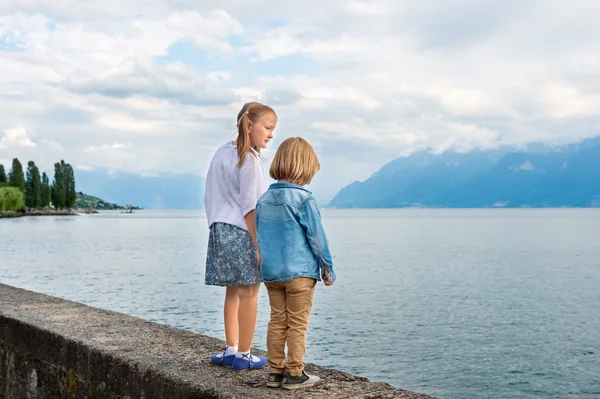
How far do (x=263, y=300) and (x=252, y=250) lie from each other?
22788mm

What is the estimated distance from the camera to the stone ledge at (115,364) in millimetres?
3561

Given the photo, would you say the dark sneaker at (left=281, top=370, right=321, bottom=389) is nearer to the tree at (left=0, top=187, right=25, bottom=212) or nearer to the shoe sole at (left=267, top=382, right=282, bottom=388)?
the shoe sole at (left=267, top=382, right=282, bottom=388)

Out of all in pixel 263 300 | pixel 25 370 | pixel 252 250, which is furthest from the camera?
pixel 263 300

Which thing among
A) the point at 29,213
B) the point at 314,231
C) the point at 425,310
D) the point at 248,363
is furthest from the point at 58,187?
the point at 314,231

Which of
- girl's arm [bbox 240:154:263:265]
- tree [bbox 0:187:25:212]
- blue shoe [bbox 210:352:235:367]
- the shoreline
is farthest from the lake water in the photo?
the shoreline

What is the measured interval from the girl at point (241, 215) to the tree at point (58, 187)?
160078mm

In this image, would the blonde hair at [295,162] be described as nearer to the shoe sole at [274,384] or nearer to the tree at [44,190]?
the shoe sole at [274,384]

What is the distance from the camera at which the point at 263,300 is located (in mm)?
26328

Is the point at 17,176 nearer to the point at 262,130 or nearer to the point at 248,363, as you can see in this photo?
the point at 248,363

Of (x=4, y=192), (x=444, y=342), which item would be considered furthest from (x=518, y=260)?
(x=4, y=192)

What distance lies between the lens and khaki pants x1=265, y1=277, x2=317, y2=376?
352 centimetres

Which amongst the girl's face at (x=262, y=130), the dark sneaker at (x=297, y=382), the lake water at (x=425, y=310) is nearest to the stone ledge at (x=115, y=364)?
the dark sneaker at (x=297, y=382)

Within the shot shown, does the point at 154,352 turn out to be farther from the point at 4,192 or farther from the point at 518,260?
the point at 4,192

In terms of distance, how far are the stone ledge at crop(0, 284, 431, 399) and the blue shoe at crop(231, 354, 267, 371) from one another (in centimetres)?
6
